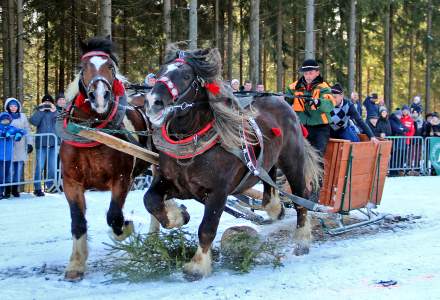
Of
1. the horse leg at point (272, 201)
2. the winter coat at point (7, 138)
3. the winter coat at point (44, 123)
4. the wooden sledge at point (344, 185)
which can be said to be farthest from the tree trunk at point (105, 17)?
the horse leg at point (272, 201)

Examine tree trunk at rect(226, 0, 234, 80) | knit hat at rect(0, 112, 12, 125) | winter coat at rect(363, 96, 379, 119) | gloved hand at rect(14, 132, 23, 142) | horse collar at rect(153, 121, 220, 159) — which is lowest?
gloved hand at rect(14, 132, 23, 142)

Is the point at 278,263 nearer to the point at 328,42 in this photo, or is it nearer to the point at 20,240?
the point at 20,240

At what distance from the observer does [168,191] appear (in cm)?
484

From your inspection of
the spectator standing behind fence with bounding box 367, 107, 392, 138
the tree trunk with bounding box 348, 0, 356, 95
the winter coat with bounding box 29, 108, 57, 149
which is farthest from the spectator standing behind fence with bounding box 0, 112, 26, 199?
the tree trunk with bounding box 348, 0, 356, 95

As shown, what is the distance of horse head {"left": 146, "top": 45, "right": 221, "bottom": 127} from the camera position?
4089mm

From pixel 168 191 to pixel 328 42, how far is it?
68.9ft

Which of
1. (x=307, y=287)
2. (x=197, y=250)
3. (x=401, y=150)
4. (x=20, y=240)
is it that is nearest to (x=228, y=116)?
(x=197, y=250)

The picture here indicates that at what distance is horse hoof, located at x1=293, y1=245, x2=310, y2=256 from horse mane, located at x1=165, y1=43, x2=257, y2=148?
1554mm

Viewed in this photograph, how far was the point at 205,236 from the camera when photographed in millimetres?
4570

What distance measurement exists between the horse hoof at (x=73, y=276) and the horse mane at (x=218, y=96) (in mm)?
1625

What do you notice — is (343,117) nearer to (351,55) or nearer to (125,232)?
(125,232)

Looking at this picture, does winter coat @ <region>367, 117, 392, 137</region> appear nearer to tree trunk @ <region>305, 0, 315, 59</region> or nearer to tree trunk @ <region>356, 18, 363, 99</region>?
tree trunk @ <region>305, 0, 315, 59</region>

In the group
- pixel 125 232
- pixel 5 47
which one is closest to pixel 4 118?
pixel 125 232

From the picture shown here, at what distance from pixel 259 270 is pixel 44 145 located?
18.6 feet
